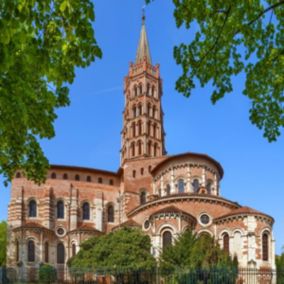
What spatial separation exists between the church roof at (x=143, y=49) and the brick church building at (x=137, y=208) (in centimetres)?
948

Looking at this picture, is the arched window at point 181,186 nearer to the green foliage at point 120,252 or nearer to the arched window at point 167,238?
the arched window at point 167,238

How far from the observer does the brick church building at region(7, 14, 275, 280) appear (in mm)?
40344

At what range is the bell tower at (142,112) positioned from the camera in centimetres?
6284

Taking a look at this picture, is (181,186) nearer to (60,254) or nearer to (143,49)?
(60,254)

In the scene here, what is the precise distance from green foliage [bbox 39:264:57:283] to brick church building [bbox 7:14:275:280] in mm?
3366

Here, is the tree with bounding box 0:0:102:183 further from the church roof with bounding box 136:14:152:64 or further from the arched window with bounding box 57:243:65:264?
the church roof with bounding box 136:14:152:64

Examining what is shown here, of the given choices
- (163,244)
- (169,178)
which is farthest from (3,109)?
(169,178)

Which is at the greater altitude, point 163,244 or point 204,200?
point 204,200

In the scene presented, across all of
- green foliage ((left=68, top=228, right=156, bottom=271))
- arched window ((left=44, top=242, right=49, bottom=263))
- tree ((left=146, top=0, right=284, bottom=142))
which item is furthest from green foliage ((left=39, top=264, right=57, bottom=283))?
tree ((left=146, top=0, right=284, bottom=142))

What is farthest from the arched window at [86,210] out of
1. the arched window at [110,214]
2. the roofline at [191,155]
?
the roofline at [191,155]

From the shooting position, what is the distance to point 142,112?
211 feet

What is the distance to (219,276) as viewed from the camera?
19.5 m

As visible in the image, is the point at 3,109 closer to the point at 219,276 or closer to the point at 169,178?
the point at 219,276

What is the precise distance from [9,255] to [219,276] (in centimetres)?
3394
